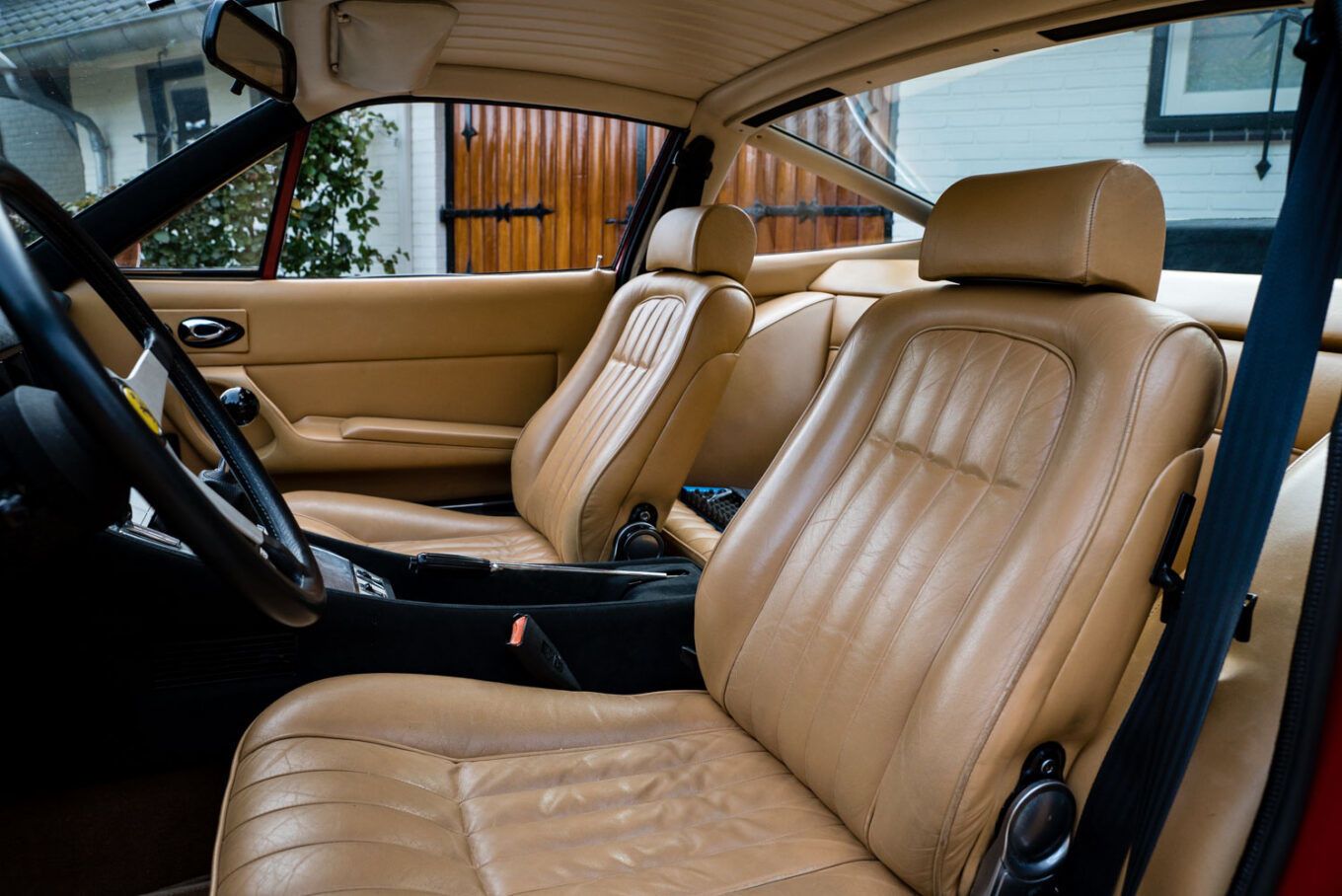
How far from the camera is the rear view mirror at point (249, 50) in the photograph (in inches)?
71.4

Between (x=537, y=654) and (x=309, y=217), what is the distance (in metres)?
2.26

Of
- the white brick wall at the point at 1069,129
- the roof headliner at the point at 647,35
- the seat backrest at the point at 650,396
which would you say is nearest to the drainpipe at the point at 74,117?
the roof headliner at the point at 647,35

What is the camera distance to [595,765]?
4.34 ft

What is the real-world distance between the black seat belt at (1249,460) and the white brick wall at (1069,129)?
2.91 metres

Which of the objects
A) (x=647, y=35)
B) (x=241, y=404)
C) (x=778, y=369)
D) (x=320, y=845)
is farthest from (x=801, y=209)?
(x=320, y=845)

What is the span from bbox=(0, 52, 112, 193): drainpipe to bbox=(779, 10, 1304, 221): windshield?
1644 millimetres

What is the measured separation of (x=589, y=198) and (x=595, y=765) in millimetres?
3014

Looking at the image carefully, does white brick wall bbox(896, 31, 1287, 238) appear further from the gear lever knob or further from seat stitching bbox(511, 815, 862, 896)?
seat stitching bbox(511, 815, 862, 896)

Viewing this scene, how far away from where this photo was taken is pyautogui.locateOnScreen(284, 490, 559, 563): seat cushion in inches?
90.3

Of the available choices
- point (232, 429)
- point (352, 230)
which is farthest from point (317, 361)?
point (232, 429)

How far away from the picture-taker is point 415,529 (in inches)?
93.7

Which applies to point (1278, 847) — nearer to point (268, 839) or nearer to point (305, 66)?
point (268, 839)

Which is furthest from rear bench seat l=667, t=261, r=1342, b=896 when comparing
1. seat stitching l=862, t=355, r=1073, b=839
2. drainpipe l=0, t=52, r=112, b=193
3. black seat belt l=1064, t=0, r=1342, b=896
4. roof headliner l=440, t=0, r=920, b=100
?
drainpipe l=0, t=52, r=112, b=193

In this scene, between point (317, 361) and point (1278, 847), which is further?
point (317, 361)
